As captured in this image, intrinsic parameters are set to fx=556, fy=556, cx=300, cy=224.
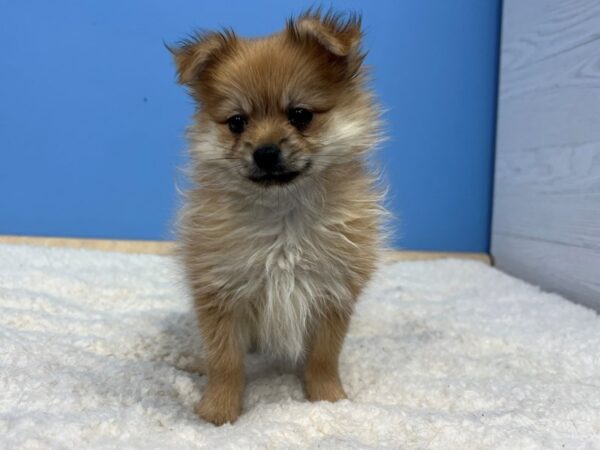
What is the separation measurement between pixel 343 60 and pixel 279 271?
1.59 ft

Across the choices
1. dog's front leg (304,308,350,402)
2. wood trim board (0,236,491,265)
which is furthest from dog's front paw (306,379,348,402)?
wood trim board (0,236,491,265)

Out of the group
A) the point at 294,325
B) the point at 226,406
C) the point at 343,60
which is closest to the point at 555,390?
the point at 294,325

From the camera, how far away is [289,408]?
1.13 metres

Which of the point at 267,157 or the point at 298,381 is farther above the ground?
the point at 267,157

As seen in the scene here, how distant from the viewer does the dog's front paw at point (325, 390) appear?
1.25 metres

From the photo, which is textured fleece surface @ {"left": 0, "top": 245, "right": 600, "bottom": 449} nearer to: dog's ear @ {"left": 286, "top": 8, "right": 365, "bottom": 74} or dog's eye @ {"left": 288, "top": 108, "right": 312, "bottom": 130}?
dog's eye @ {"left": 288, "top": 108, "right": 312, "bottom": 130}

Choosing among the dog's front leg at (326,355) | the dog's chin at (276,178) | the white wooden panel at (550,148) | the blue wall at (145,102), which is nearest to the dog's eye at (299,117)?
the dog's chin at (276,178)

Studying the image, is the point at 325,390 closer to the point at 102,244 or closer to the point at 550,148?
the point at 550,148

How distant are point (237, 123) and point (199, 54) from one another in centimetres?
17

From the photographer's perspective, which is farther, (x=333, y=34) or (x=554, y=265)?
(x=554, y=265)

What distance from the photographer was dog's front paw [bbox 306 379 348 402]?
1.25 metres

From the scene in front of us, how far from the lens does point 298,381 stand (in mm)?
1358

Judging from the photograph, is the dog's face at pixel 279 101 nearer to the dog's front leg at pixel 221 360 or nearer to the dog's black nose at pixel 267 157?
the dog's black nose at pixel 267 157

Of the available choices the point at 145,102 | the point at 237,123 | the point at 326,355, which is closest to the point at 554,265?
A: the point at 326,355
